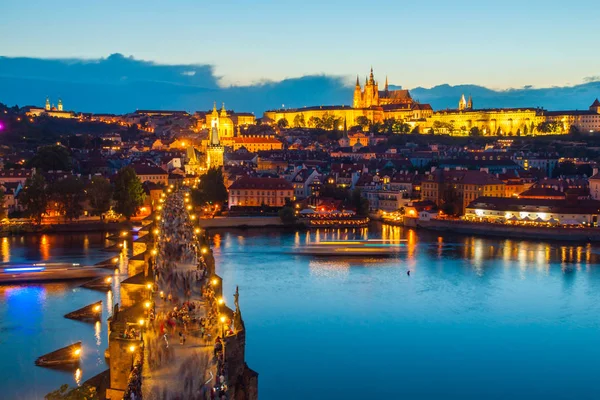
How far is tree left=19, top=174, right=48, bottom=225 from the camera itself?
787 inches

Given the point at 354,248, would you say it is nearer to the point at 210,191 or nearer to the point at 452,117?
the point at 210,191

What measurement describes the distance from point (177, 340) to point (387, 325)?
575cm

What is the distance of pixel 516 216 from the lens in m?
21.1

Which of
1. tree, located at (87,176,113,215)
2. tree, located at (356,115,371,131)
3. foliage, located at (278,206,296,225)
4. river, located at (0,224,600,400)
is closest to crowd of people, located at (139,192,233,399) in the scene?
river, located at (0,224,600,400)

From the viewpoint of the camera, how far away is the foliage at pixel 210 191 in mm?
23422

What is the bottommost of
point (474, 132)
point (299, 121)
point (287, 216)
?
point (287, 216)

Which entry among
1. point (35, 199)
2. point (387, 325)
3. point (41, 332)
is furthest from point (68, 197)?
point (387, 325)

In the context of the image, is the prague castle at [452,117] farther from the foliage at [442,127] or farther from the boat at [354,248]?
the boat at [354,248]

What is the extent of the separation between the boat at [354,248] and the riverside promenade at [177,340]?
9.12 meters

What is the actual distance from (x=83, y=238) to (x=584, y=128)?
128 feet

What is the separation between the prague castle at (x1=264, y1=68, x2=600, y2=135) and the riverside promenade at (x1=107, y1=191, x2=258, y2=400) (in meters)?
45.0

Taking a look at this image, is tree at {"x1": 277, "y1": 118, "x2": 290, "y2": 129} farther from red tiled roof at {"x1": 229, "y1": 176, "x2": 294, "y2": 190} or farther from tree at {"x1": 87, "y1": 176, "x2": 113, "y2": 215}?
tree at {"x1": 87, "y1": 176, "x2": 113, "y2": 215}

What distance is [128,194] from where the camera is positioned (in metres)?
21.3

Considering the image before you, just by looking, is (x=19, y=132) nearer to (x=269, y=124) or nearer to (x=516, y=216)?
(x=269, y=124)
